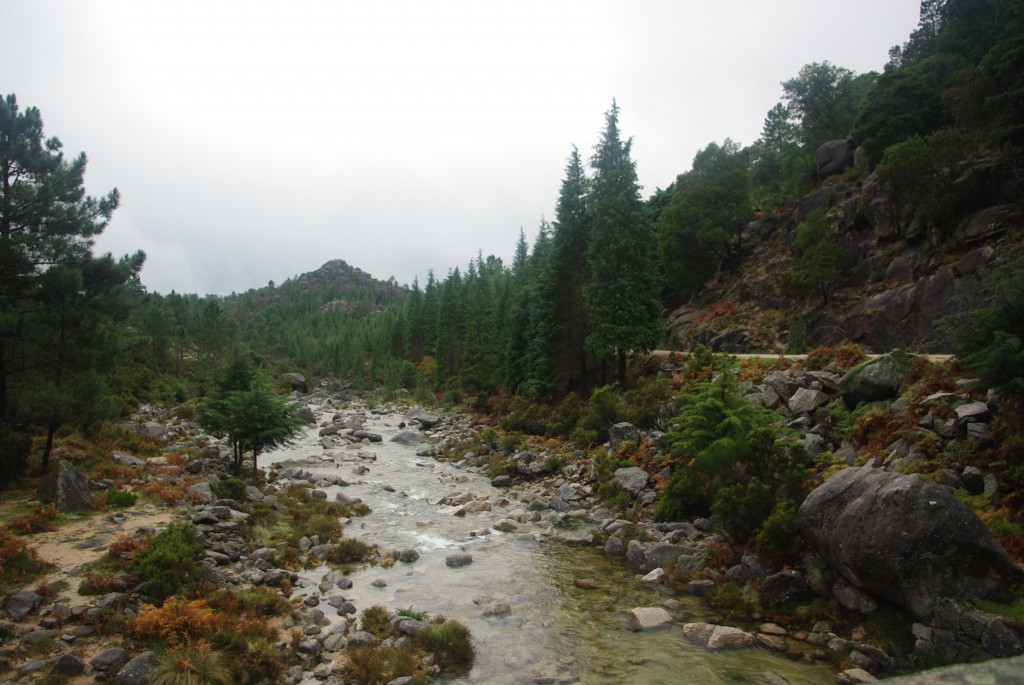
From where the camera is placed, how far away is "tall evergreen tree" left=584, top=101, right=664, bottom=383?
104 feet

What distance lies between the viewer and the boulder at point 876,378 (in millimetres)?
16906

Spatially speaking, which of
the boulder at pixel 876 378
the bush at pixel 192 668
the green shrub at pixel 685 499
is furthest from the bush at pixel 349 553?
the boulder at pixel 876 378

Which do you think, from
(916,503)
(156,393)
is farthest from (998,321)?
(156,393)

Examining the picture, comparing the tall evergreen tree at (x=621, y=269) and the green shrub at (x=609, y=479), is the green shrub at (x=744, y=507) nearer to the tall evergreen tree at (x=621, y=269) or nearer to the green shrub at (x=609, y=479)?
the green shrub at (x=609, y=479)

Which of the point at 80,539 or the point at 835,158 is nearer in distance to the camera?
the point at 80,539

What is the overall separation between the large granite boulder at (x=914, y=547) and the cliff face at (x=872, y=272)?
442 inches

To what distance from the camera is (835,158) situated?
44.6 meters

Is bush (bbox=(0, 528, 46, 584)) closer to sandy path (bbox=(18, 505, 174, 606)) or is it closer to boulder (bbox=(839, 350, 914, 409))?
sandy path (bbox=(18, 505, 174, 606))

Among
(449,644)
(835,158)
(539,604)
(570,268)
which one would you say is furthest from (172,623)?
(835,158)

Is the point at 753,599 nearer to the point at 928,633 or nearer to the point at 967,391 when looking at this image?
the point at 928,633

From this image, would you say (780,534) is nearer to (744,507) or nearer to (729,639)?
(744,507)

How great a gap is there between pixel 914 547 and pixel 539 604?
27.1ft

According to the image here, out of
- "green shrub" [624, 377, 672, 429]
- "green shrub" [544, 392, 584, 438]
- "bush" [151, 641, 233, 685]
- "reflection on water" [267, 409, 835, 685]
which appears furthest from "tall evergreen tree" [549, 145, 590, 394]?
"bush" [151, 641, 233, 685]

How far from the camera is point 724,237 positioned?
46.5 meters
